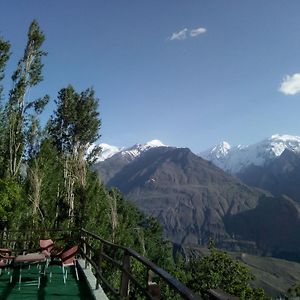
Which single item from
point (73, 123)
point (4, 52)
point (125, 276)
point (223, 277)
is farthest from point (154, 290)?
point (223, 277)

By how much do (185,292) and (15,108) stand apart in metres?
24.4

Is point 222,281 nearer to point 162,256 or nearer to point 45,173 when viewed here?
point 162,256

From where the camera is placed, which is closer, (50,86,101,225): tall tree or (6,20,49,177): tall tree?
(6,20,49,177): tall tree

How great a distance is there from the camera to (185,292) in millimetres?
2943

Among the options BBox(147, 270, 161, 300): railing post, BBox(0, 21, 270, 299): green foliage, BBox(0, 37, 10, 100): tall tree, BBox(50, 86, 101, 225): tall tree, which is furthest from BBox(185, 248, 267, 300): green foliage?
BBox(147, 270, 161, 300): railing post

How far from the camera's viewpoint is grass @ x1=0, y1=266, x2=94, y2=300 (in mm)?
8359

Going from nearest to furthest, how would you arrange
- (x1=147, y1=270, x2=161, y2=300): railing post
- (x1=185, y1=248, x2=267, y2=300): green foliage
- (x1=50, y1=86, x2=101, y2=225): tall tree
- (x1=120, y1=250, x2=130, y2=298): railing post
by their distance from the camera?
(x1=147, y1=270, x2=161, y2=300): railing post, (x1=120, y1=250, x2=130, y2=298): railing post, (x1=50, y1=86, x2=101, y2=225): tall tree, (x1=185, y1=248, x2=267, y2=300): green foliage

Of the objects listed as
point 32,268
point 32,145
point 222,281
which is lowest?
point 222,281

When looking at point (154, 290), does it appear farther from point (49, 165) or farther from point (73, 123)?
point (73, 123)

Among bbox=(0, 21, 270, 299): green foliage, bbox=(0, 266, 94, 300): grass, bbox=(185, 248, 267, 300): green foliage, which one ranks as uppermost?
bbox=(0, 21, 270, 299): green foliage

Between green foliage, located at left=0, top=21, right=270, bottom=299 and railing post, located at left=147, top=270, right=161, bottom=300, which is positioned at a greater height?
green foliage, located at left=0, top=21, right=270, bottom=299

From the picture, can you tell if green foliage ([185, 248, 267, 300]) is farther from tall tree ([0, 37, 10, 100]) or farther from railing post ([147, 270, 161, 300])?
railing post ([147, 270, 161, 300])

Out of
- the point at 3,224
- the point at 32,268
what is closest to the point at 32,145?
the point at 3,224

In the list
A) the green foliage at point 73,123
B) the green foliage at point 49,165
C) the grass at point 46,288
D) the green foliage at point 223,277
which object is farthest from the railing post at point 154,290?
the green foliage at point 223,277
